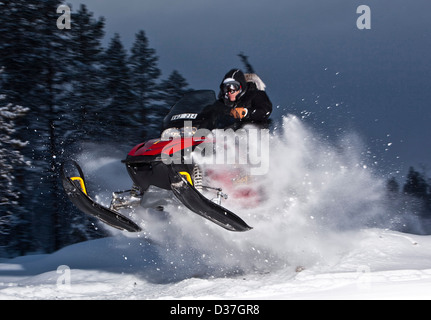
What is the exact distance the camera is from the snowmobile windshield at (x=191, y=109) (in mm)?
6176

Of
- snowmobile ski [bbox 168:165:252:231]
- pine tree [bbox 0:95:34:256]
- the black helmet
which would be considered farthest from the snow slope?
pine tree [bbox 0:95:34:256]

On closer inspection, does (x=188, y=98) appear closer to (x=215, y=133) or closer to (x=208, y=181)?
(x=215, y=133)

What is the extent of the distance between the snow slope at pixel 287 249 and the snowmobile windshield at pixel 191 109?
1149 mm

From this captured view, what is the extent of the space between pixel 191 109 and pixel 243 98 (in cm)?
75

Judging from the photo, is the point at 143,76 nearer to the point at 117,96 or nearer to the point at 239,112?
the point at 117,96

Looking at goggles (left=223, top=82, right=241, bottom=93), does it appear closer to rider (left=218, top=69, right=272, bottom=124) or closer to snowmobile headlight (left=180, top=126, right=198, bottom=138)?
rider (left=218, top=69, right=272, bottom=124)

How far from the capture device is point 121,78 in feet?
70.4

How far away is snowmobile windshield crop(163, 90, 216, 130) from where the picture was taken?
618 cm

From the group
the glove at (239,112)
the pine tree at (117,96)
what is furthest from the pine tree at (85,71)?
the glove at (239,112)

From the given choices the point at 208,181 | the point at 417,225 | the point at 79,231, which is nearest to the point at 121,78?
the point at 79,231

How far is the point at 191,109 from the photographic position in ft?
20.7

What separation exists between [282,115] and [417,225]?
36.8 metres

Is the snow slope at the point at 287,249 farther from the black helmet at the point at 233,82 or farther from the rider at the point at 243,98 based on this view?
the black helmet at the point at 233,82

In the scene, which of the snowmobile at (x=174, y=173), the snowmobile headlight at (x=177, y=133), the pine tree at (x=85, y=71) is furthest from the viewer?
the pine tree at (x=85, y=71)
